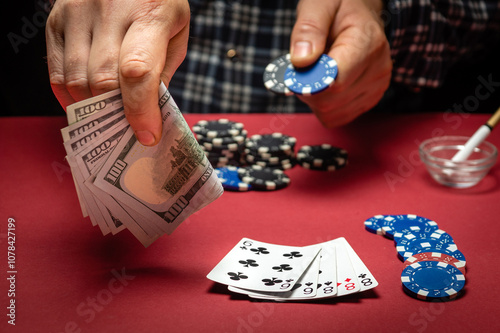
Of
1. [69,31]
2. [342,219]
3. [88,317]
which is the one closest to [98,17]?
[69,31]

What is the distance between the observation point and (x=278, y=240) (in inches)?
55.4

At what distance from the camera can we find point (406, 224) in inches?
56.3

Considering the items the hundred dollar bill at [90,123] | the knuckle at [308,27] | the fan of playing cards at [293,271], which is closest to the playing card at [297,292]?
the fan of playing cards at [293,271]

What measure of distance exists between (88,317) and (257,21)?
1607 mm

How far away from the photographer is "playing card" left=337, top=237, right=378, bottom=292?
3.81 feet

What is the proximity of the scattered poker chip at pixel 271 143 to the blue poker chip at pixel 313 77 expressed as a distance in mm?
257

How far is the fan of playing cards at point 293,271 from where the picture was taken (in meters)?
1.15

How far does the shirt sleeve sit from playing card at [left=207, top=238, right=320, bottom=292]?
1197 mm

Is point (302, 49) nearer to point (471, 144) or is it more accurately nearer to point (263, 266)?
point (471, 144)

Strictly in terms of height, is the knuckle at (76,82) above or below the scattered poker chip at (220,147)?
above

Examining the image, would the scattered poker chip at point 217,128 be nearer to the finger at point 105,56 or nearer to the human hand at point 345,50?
the human hand at point 345,50

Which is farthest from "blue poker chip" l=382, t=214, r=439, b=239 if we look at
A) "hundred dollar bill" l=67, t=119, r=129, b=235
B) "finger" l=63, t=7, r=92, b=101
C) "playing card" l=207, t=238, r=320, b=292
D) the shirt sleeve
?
the shirt sleeve

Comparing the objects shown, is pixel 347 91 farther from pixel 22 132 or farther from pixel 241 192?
pixel 22 132

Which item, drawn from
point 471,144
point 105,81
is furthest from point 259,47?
point 105,81
